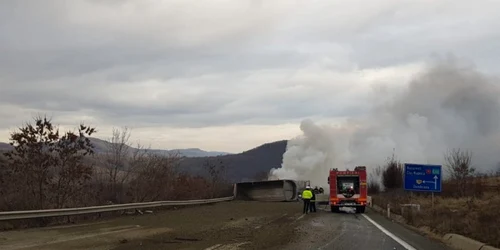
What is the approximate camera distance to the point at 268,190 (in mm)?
57062

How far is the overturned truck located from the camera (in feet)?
185

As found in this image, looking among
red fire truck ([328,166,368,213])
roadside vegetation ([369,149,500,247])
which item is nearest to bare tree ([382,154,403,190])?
roadside vegetation ([369,149,500,247])

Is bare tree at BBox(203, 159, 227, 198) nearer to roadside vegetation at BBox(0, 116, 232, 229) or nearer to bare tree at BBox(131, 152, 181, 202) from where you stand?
bare tree at BBox(131, 152, 181, 202)

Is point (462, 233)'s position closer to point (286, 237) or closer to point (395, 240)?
point (395, 240)

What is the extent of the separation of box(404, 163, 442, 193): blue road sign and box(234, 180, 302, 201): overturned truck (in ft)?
84.7

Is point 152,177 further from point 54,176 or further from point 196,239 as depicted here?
point 196,239

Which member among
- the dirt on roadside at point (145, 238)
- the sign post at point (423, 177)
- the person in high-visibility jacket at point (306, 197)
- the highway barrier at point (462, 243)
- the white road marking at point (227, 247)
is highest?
the sign post at point (423, 177)

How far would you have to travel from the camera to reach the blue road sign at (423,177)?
30250 mm

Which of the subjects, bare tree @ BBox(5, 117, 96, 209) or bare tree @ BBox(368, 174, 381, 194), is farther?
bare tree @ BBox(368, 174, 381, 194)

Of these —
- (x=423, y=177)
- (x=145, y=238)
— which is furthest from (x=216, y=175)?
(x=145, y=238)

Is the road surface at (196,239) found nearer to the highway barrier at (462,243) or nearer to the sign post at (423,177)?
the highway barrier at (462,243)

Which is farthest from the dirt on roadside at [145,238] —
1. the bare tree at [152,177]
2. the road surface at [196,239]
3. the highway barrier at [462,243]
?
the bare tree at [152,177]

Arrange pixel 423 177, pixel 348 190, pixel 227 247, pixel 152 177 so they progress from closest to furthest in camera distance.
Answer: pixel 227 247 → pixel 423 177 → pixel 348 190 → pixel 152 177

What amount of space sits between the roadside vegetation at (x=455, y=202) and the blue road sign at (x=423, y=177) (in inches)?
50.2
